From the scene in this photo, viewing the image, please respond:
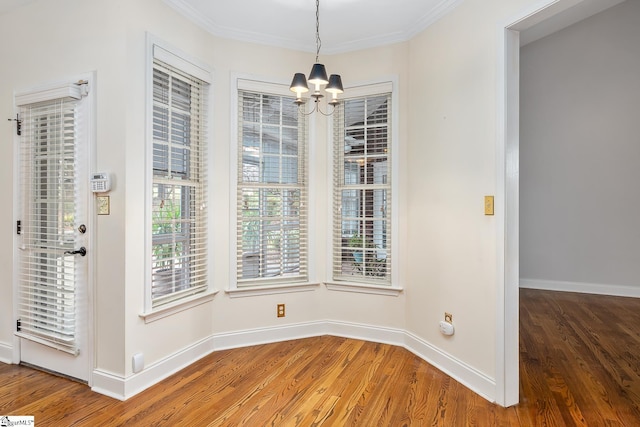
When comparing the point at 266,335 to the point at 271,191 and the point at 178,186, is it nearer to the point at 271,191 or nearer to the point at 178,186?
the point at 271,191

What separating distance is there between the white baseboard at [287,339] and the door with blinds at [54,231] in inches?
14.5

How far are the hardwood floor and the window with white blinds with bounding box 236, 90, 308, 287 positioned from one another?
0.73 meters

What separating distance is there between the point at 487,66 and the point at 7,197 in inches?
146

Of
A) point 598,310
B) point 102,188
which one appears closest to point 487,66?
point 102,188

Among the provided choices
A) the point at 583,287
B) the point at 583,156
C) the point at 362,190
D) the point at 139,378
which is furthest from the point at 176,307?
the point at 583,156

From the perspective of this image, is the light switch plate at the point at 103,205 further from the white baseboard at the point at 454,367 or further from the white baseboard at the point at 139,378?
the white baseboard at the point at 454,367

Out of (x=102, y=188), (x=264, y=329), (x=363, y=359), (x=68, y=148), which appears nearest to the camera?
(x=102, y=188)

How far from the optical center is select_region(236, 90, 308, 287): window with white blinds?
3168mm

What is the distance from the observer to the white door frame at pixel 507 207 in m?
2.21

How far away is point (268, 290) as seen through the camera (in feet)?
10.6

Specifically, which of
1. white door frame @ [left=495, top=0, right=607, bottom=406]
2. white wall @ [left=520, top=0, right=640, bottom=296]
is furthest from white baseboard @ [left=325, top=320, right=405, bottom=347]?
white wall @ [left=520, top=0, right=640, bottom=296]

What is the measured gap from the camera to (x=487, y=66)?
2340 millimetres

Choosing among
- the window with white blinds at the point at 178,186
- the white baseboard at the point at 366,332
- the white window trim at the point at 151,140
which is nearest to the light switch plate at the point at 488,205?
the white baseboard at the point at 366,332

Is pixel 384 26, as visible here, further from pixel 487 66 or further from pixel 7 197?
pixel 7 197
